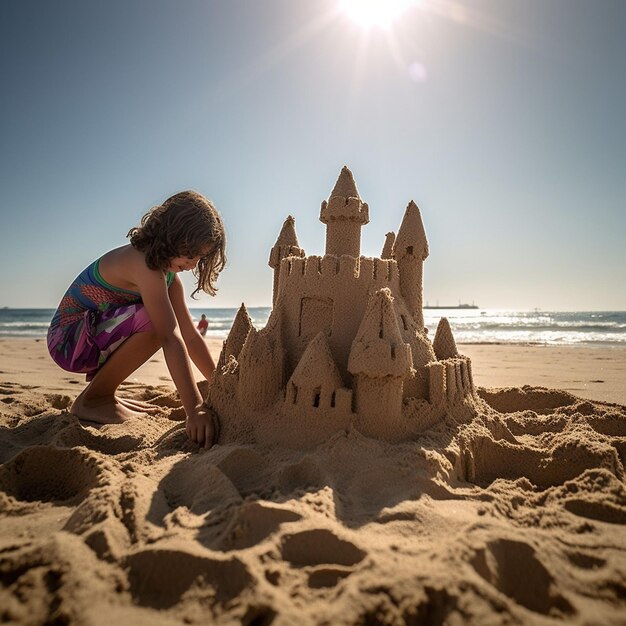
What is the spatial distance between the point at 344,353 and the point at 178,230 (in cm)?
138

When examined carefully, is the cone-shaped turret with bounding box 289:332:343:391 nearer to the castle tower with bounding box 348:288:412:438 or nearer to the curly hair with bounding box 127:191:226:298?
the castle tower with bounding box 348:288:412:438

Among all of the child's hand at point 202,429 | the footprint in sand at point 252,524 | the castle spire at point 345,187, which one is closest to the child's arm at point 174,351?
the child's hand at point 202,429

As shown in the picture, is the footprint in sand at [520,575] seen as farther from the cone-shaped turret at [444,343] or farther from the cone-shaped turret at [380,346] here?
the cone-shaped turret at [444,343]

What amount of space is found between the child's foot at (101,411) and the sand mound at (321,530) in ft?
1.49

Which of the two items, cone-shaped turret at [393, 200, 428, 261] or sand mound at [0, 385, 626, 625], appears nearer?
sand mound at [0, 385, 626, 625]

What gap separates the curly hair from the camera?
9.53ft

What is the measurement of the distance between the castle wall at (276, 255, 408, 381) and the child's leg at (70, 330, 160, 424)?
126cm

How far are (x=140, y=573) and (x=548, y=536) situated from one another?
5.14ft

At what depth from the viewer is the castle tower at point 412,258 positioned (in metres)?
3.34

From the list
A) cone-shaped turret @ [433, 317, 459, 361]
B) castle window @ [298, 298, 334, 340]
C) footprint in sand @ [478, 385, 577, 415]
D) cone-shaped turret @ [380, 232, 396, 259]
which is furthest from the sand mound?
cone-shaped turret @ [380, 232, 396, 259]

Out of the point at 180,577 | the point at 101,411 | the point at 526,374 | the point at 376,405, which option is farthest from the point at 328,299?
the point at 526,374

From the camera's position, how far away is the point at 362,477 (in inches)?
87.4

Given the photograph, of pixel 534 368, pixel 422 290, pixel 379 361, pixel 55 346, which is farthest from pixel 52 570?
pixel 534 368

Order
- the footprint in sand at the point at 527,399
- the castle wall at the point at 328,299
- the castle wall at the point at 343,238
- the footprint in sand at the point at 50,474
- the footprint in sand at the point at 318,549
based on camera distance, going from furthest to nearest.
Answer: the footprint in sand at the point at 527,399, the castle wall at the point at 343,238, the castle wall at the point at 328,299, the footprint in sand at the point at 50,474, the footprint in sand at the point at 318,549
